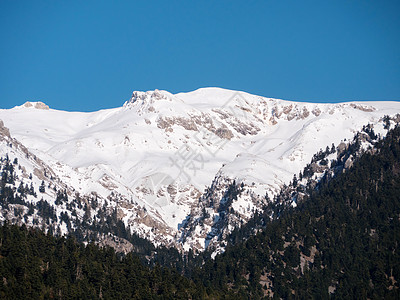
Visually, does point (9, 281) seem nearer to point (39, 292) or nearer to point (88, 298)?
point (39, 292)

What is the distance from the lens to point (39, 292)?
629ft

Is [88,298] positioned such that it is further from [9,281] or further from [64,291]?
[9,281]

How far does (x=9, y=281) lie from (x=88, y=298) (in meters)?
19.4

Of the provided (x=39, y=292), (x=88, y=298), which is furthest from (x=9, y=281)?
(x=88, y=298)

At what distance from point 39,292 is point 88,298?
12503 mm

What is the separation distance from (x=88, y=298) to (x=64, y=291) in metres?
6.31

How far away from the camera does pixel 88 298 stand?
199 m

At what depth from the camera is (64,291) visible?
642 ft

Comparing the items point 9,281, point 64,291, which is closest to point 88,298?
point 64,291

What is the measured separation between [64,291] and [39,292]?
633 centimetres

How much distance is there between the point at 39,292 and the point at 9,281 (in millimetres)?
7099

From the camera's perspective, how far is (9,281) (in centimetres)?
18938
